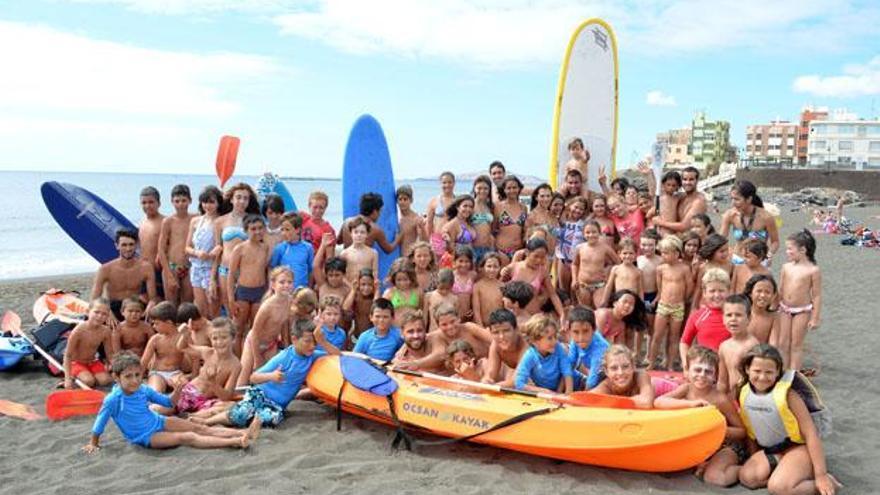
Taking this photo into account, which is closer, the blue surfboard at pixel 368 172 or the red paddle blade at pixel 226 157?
the blue surfboard at pixel 368 172

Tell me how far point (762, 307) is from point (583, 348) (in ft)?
4.28

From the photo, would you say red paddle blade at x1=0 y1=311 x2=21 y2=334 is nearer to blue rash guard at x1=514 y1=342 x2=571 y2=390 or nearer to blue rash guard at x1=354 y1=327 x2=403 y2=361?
blue rash guard at x1=354 y1=327 x2=403 y2=361

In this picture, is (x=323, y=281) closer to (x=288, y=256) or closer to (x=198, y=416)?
(x=288, y=256)

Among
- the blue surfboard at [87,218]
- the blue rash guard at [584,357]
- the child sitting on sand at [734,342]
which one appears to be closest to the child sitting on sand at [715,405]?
the child sitting on sand at [734,342]

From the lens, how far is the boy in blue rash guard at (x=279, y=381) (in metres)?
4.41

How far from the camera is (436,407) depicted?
3.94m

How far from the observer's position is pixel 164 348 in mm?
4992

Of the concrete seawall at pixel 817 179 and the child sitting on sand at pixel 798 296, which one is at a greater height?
the concrete seawall at pixel 817 179

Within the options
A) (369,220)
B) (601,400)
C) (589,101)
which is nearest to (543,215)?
(369,220)

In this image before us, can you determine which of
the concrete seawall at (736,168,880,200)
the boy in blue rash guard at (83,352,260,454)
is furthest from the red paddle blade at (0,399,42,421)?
the concrete seawall at (736,168,880,200)

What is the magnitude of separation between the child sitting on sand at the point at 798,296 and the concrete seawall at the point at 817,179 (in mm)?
39766

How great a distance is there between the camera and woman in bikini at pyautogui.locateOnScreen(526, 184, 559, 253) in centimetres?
617

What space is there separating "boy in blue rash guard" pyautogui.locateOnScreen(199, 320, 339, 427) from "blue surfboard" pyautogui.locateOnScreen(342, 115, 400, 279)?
2.57m

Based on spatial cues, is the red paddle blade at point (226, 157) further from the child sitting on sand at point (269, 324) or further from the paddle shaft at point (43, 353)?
the child sitting on sand at point (269, 324)
